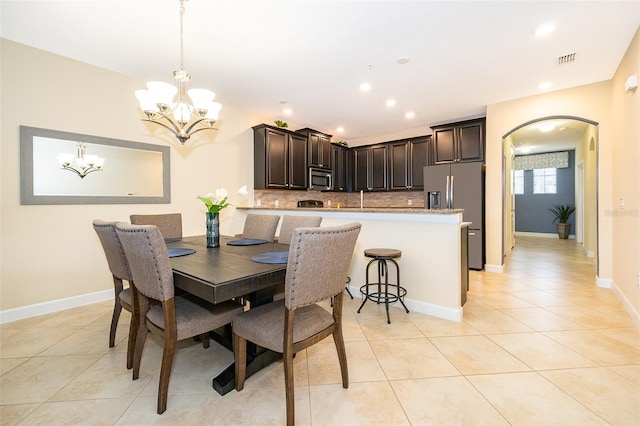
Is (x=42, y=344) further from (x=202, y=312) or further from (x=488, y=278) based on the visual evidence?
(x=488, y=278)

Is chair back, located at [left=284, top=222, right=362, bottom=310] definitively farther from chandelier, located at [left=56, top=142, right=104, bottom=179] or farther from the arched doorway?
the arched doorway

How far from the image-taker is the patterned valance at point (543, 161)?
27.2 feet

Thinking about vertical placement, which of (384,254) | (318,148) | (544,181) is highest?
(318,148)

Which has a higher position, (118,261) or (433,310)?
(118,261)

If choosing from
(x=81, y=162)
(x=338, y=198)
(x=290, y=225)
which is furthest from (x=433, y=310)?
(x=338, y=198)

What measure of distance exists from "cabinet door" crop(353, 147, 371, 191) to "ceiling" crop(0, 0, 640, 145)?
7.59 ft

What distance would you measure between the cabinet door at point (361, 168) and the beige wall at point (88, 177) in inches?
151

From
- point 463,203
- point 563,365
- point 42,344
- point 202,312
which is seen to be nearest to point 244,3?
point 202,312

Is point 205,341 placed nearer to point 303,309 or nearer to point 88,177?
point 303,309

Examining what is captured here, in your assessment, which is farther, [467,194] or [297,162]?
[297,162]

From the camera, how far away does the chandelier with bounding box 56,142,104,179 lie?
3.06 metres

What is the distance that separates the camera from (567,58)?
3.08m

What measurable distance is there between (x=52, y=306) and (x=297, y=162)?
3.85 metres

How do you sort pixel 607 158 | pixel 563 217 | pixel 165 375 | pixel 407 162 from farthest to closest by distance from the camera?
1. pixel 563 217
2. pixel 407 162
3. pixel 607 158
4. pixel 165 375
